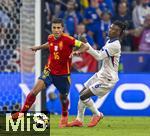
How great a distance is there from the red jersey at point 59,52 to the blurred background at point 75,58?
2393 millimetres

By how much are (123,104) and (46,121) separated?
5139 millimetres

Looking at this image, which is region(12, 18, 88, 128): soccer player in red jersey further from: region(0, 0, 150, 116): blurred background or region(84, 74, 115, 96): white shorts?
region(0, 0, 150, 116): blurred background

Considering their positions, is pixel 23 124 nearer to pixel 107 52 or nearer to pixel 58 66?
pixel 58 66

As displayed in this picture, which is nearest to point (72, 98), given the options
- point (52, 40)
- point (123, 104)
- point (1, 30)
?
point (123, 104)

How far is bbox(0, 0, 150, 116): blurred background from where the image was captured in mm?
16172

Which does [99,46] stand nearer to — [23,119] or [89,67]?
[89,67]

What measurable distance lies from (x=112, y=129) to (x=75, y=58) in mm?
6162

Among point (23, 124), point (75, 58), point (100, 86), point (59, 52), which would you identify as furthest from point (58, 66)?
point (75, 58)

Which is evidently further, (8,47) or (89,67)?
(89,67)

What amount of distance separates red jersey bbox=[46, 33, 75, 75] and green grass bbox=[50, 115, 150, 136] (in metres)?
1.09

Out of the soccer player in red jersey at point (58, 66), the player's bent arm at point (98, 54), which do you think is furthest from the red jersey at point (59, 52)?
the player's bent arm at point (98, 54)

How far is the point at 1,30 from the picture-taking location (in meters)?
16.7

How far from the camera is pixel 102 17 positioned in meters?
20.8

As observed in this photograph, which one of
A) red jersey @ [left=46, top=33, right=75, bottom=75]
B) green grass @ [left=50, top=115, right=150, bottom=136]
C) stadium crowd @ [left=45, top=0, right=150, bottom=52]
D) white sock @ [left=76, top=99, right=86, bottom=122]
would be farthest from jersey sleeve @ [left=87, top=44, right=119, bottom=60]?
stadium crowd @ [left=45, top=0, right=150, bottom=52]
